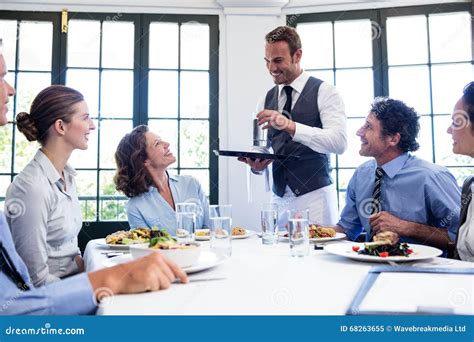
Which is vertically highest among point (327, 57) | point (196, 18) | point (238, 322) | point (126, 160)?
point (196, 18)

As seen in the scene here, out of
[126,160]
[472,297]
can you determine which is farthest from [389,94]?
[472,297]

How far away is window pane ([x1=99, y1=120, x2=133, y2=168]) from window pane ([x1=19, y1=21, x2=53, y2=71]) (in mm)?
668

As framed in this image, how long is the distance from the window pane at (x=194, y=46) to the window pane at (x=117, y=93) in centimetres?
48

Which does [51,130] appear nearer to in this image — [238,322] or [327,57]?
[238,322]

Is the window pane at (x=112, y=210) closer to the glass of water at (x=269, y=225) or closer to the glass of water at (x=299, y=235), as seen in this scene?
the glass of water at (x=269, y=225)

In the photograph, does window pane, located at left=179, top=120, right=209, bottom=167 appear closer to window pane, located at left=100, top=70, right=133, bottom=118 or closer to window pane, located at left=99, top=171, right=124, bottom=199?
window pane, located at left=100, top=70, right=133, bottom=118

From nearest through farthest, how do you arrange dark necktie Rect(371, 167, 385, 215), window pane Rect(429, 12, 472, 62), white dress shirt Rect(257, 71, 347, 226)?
1. dark necktie Rect(371, 167, 385, 215)
2. white dress shirt Rect(257, 71, 347, 226)
3. window pane Rect(429, 12, 472, 62)

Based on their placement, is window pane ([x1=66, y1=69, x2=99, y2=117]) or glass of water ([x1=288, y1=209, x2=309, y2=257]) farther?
window pane ([x1=66, y1=69, x2=99, y2=117])

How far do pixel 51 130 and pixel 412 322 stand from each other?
4.65 feet

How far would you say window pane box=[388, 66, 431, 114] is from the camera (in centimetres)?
336

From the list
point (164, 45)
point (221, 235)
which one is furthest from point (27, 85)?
point (221, 235)

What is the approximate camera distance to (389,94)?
337cm

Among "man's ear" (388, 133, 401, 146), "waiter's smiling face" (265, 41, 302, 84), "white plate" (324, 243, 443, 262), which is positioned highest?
"waiter's smiling face" (265, 41, 302, 84)

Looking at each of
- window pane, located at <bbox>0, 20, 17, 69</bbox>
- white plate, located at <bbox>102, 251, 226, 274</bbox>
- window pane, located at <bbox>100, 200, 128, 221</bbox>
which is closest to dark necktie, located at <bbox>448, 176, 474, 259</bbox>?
white plate, located at <bbox>102, 251, 226, 274</bbox>
